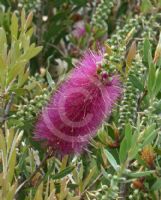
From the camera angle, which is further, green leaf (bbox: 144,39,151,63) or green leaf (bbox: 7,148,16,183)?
green leaf (bbox: 144,39,151,63)

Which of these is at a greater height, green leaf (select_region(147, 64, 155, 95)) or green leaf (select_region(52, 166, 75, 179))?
green leaf (select_region(147, 64, 155, 95))

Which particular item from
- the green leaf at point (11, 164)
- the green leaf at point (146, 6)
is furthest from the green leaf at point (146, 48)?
the green leaf at point (146, 6)

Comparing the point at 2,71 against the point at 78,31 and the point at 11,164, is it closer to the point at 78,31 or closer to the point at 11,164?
the point at 11,164

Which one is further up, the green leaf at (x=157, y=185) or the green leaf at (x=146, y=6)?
the green leaf at (x=146, y=6)

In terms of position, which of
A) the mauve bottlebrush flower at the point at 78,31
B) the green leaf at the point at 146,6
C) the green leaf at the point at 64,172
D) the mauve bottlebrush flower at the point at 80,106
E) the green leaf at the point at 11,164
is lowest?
the green leaf at the point at 64,172

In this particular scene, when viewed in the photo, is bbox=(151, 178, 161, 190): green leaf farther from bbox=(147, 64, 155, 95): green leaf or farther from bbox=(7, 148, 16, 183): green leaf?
bbox=(7, 148, 16, 183): green leaf

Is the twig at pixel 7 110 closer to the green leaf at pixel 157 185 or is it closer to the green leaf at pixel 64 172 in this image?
the green leaf at pixel 64 172

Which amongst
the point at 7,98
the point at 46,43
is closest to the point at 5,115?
the point at 7,98

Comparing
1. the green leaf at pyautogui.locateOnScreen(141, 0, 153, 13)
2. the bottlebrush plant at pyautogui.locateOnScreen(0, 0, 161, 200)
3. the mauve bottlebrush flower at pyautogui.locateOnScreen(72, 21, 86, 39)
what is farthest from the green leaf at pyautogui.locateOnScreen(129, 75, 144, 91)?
the mauve bottlebrush flower at pyautogui.locateOnScreen(72, 21, 86, 39)

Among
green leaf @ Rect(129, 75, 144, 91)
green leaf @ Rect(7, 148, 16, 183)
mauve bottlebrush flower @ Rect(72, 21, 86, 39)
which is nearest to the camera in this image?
green leaf @ Rect(7, 148, 16, 183)
